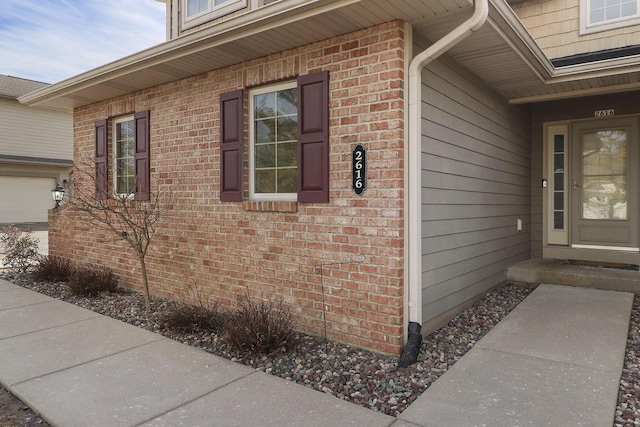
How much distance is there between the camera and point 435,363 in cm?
324

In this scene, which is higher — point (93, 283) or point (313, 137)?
point (313, 137)

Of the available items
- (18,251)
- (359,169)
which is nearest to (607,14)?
(359,169)

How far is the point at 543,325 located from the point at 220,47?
4.02m

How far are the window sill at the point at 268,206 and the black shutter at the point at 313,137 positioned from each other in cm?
14

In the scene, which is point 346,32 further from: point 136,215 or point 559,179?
point 559,179

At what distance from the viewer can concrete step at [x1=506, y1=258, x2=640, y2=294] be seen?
5.05m

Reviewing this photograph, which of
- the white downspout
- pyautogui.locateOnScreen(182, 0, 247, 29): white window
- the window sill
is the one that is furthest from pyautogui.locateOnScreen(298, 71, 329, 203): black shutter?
pyautogui.locateOnScreen(182, 0, 247, 29): white window

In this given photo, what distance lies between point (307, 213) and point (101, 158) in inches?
159

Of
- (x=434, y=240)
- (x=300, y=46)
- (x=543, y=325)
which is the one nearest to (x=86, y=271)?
(x=300, y=46)

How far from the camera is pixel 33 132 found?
17.6 metres

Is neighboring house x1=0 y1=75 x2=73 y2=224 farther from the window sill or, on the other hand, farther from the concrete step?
the concrete step

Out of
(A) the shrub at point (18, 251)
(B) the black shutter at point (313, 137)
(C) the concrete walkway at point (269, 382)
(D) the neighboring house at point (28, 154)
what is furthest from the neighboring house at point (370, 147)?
(D) the neighboring house at point (28, 154)

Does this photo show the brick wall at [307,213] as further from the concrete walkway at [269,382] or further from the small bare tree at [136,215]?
the concrete walkway at [269,382]

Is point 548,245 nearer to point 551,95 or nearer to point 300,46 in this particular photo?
point 551,95
